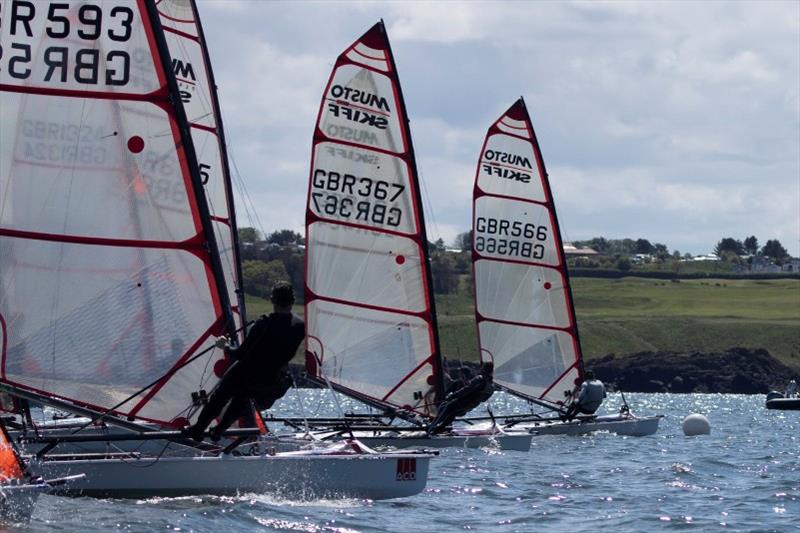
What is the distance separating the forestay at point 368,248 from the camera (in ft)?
88.9

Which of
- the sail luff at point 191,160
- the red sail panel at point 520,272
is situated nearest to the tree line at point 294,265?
the red sail panel at point 520,272

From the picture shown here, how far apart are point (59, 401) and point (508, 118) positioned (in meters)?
21.4

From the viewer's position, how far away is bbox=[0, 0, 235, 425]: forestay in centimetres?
1528

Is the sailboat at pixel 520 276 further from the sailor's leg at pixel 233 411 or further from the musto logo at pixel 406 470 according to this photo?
the sailor's leg at pixel 233 411

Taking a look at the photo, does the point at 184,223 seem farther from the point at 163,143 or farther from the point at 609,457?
the point at 609,457

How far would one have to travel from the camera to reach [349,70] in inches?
1097

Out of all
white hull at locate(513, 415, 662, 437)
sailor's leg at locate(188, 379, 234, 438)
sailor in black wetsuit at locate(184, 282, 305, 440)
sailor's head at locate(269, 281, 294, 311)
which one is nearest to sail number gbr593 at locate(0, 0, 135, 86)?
sailor's head at locate(269, 281, 294, 311)

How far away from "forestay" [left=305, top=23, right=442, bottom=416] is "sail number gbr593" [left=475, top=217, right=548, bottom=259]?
7.18 m

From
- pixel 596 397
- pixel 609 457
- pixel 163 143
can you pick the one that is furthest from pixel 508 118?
pixel 163 143

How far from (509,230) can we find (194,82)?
11057 mm

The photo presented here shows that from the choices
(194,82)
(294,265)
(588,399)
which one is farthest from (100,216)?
(294,265)

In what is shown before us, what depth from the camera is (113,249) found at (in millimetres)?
15461

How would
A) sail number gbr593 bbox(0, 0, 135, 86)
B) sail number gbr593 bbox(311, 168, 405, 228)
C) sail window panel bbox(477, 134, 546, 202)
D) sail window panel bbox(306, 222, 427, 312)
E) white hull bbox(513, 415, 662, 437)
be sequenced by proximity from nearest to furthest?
sail number gbr593 bbox(0, 0, 135, 86), sail window panel bbox(306, 222, 427, 312), sail number gbr593 bbox(311, 168, 405, 228), white hull bbox(513, 415, 662, 437), sail window panel bbox(477, 134, 546, 202)

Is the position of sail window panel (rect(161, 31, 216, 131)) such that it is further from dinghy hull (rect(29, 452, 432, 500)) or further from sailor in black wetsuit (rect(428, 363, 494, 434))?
dinghy hull (rect(29, 452, 432, 500))
